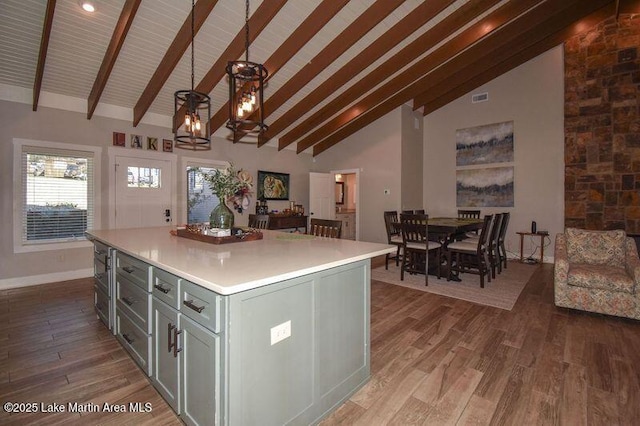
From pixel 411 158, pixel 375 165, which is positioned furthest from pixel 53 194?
pixel 411 158

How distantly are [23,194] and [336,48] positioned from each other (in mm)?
5010

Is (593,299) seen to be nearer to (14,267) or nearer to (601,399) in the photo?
(601,399)

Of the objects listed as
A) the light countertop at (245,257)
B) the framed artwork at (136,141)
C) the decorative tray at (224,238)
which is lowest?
the light countertop at (245,257)

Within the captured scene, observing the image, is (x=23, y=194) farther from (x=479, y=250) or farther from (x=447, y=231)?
(x=479, y=250)

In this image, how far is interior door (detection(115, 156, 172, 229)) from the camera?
Result: 5.12 meters

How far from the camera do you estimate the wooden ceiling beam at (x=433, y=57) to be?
4.26 metres

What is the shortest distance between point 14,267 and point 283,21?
515cm

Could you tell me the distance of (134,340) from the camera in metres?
2.14

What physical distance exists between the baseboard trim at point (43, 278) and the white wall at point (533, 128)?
7.86m

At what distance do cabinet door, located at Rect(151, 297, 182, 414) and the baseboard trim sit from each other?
4071 mm

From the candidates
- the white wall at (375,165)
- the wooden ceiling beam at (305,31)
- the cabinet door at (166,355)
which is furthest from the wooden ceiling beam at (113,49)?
Answer: the white wall at (375,165)

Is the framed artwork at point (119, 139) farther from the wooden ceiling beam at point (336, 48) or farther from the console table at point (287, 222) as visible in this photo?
the console table at point (287, 222)

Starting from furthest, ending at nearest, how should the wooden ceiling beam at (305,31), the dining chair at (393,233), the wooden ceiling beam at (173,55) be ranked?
the dining chair at (393,233), the wooden ceiling beam at (305,31), the wooden ceiling beam at (173,55)

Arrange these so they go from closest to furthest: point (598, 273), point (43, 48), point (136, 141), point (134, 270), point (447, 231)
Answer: point (134, 270) < point (598, 273) < point (43, 48) < point (447, 231) < point (136, 141)
